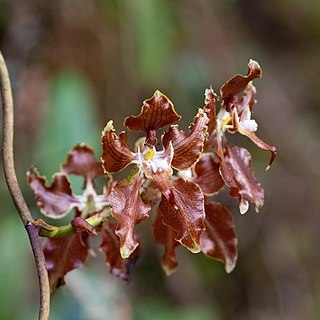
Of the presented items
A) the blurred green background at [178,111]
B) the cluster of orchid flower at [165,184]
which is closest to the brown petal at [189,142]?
the cluster of orchid flower at [165,184]

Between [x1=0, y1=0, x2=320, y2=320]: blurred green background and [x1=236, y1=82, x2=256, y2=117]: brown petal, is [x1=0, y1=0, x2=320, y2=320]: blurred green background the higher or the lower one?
the lower one

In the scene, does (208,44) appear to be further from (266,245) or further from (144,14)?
(266,245)

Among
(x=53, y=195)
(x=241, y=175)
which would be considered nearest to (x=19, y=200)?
(x=53, y=195)

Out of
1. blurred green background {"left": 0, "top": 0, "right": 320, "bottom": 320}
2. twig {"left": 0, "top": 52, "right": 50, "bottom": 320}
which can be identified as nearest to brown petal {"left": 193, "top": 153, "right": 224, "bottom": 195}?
twig {"left": 0, "top": 52, "right": 50, "bottom": 320}

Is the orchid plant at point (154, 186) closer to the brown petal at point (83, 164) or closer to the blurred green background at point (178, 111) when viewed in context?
the brown petal at point (83, 164)

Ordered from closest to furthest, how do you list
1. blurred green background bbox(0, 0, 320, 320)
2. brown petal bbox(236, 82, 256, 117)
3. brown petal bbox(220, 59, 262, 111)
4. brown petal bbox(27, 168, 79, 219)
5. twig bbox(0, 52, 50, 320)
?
1. twig bbox(0, 52, 50, 320)
2. brown petal bbox(220, 59, 262, 111)
3. brown petal bbox(236, 82, 256, 117)
4. brown petal bbox(27, 168, 79, 219)
5. blurred green background bbox(0, 0, 320, 320)

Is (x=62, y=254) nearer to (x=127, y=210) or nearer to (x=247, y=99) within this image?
(x=127, y=210)

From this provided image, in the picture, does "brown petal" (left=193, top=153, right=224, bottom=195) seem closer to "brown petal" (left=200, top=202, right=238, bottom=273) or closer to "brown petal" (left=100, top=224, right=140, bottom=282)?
"brown petal" (left=200, top=202, right=238, bottom=273)
